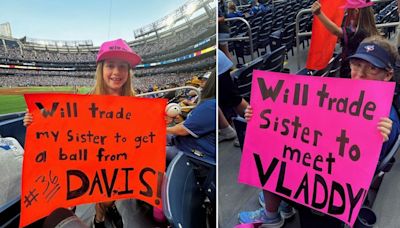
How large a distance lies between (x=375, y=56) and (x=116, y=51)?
111cm

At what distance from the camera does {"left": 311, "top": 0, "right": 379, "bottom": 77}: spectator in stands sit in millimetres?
2168

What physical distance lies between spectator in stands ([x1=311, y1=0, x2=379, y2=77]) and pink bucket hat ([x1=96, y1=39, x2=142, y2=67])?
59.4 inches

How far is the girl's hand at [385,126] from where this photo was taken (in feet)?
3.95

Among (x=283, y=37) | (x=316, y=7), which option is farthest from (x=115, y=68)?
(x=283, y=37)

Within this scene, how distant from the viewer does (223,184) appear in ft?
8.14

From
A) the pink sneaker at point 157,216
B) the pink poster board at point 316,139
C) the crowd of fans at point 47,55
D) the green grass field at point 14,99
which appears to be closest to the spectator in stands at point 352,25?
the pink poster board at point 316,139

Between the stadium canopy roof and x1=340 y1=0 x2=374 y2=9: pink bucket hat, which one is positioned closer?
the stadium canopy roof

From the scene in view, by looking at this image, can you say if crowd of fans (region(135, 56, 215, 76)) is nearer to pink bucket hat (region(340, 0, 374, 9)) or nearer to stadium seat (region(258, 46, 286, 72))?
pink bucket hat (region(340, 0, 374, 9))

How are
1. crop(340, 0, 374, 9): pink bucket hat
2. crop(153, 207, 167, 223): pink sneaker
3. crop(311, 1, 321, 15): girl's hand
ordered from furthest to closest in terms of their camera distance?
1. crop(311, 1, 321, 15): girl's hand
2. crop(340, 0, 374, 9): pink bucket hat
3. crop(153, 207, 167, 223): pink sneaker

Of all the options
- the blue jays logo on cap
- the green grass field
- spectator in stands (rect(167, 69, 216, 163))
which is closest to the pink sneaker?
spectator in stands (rect(167, 69, 216, 163))

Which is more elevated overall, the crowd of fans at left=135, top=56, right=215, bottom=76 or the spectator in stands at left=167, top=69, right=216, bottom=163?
the crowd of fans at left=135, top=56, right=215, bottom=76

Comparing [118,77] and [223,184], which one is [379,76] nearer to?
[118,77]

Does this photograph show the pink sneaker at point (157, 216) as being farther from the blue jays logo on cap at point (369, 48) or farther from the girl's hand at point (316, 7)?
the girl's hand at point (316, 7)

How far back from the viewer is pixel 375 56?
5.04ft
